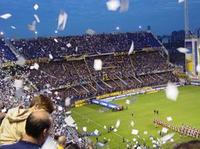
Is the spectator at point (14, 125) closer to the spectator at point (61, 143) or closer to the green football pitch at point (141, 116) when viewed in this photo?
the spectator at point (61, 143)

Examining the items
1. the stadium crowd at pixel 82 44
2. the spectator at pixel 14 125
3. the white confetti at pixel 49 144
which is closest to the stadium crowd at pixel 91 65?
the stadium crowd at pixel 82 44

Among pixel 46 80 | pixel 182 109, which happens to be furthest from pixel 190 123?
A: pixel 46 80

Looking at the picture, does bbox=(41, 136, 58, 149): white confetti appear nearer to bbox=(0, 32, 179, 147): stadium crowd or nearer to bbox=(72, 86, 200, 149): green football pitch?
bbox=(72, 86, 200, 149): green football pitch

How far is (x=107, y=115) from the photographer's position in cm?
3631

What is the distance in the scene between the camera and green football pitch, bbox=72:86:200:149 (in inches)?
1077

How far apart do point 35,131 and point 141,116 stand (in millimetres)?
31165

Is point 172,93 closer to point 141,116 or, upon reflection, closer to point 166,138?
point 141,116

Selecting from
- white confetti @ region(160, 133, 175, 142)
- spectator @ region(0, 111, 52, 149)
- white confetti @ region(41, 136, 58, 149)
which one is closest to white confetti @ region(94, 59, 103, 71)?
white confetti @ region(160, 133, 175, 142)

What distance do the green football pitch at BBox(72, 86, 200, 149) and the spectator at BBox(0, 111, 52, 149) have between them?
20.2 metres

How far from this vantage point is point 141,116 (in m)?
34.8

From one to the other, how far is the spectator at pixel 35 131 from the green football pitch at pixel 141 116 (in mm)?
20172

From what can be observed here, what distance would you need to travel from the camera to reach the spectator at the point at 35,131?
3.96m

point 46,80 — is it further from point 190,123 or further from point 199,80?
point 190,123

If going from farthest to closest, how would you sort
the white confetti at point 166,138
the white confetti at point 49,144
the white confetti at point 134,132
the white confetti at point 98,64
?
1. the white confetti at point 98,64
2. the white confetti at point 134,132
3. the white confetti at point 166,138
4. the white confetti at point 49,144
